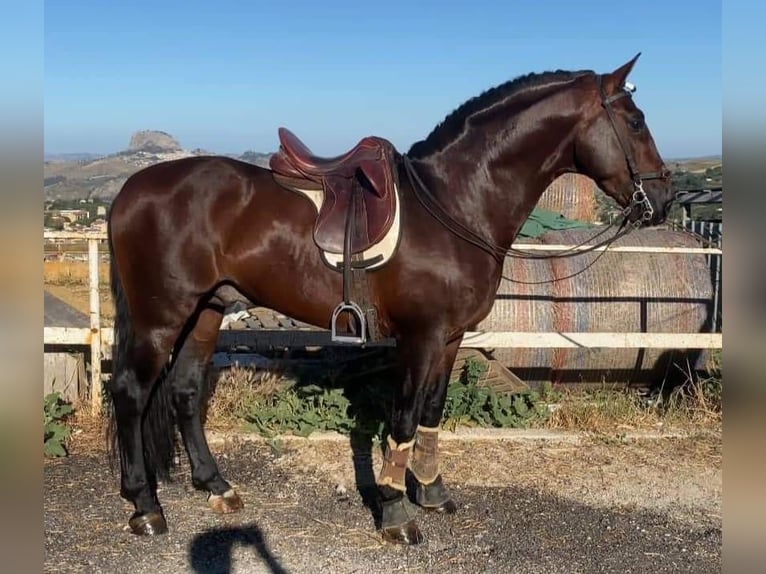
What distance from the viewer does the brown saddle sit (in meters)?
3.54

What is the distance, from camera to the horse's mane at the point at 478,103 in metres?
3.60

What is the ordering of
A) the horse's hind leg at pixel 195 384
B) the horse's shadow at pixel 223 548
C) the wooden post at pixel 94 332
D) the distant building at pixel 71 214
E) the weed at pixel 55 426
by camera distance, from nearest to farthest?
the horse's shadow at pixel 223 548
the horse's hind leg at pixel 195 384
the weed at pixel 55 426
the wooden post at pixel 94 332
the distant building at pixel 71 214

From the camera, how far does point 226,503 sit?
4.03 metres

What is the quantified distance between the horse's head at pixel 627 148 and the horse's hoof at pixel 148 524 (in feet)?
10.1

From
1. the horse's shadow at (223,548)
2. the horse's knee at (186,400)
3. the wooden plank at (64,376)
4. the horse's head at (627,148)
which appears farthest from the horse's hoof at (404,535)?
the wooden plank at (64,376)

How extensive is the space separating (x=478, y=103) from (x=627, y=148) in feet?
2.73

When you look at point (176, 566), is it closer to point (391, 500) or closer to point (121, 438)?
point (121, 438)

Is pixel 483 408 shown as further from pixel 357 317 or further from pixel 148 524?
pixel 148 524

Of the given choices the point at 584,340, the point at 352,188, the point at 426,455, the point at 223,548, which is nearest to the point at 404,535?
the point at 426,455

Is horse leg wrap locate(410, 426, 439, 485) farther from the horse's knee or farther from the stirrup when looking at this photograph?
the horse's knee

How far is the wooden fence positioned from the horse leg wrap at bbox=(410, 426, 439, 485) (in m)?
1.28

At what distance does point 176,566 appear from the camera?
133 inches

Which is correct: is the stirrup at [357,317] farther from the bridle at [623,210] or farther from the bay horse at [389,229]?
the bridle at [623,210]

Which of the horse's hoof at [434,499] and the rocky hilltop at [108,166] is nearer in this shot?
the horse's hoof at [434,499]
